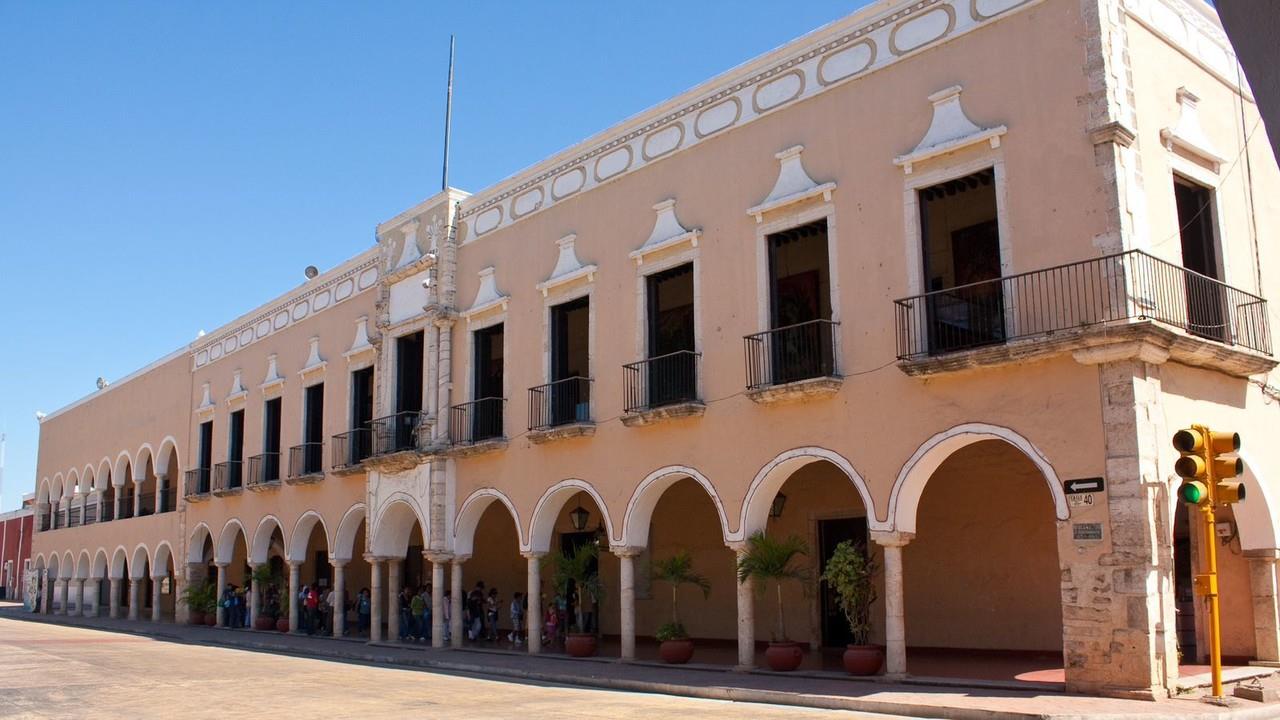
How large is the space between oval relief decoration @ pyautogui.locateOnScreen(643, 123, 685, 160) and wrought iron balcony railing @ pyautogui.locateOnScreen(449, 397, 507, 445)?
218 inches

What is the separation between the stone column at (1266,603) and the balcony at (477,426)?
482 inches

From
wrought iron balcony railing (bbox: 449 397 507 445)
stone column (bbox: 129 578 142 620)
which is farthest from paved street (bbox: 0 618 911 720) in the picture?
stone column (bbox: 129 578 142 620)

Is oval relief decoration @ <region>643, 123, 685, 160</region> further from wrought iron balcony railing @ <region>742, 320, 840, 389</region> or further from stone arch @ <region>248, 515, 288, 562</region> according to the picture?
stone arch @ <region>248, 515, 288, 562</region>

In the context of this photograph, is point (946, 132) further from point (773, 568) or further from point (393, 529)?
point (393, 529)

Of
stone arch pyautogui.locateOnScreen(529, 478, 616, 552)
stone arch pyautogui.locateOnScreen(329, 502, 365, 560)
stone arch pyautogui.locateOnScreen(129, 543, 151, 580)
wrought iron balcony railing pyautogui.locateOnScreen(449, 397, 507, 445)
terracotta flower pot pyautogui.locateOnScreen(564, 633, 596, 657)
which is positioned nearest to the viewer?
terracotta flower pot pyautogui.locateOnScreen(564, 633, 596, 657)

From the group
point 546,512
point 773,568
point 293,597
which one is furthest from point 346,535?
point 773,568

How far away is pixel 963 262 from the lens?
17.3 metres

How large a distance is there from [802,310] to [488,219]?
701 centimetres

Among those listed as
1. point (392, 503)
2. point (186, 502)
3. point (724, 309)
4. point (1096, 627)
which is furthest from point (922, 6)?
point (186, 502)

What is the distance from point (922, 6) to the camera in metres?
14.7

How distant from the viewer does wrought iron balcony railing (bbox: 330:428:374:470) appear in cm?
2512

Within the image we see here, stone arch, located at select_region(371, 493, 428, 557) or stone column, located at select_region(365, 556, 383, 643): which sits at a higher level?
stone arch, located at select_region(371, 493, 428, 557)

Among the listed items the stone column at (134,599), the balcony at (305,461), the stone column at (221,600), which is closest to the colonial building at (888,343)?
the balcony at (305,461)

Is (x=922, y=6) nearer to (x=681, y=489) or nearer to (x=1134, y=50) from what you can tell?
(x=1134, y=50)
